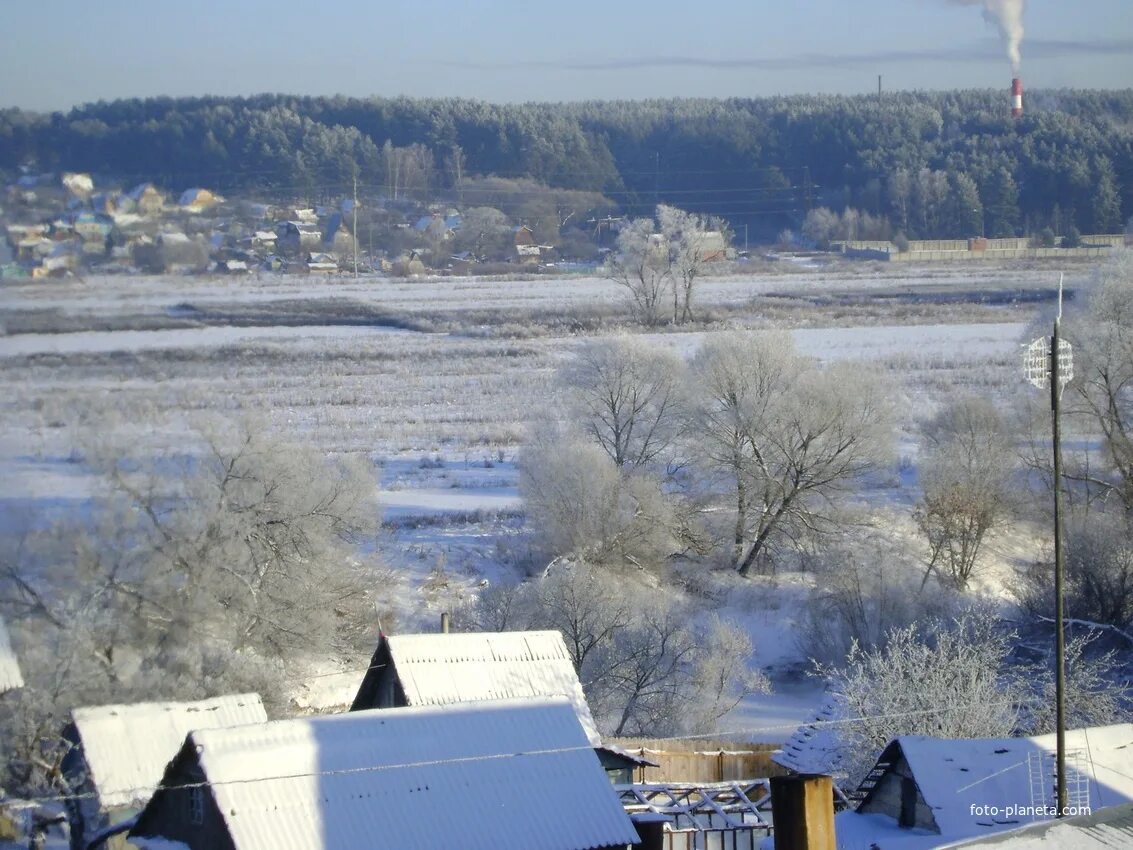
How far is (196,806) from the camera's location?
5.66 m

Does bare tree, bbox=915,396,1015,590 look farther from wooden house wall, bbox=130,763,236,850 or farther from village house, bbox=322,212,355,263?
village house, bbox=322,212,355,263

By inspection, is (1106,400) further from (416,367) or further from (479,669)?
(416,367)

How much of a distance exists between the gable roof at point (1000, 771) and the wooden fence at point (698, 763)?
216 centimetres

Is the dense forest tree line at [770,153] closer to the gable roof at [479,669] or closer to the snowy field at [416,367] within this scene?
the snowy field at [416,367]

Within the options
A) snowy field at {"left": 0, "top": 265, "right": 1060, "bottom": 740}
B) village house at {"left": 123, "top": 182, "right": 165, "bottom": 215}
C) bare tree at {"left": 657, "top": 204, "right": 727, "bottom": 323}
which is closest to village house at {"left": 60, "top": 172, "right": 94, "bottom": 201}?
snowy field at {"left": 0, "top": 265, "right": 1060, "bottom": 740}

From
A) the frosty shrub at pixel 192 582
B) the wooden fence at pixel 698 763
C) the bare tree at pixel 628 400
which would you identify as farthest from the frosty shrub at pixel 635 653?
the bare tree at pixel 628 400

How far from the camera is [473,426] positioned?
2014 centimetres

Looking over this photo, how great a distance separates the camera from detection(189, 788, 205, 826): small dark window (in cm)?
558

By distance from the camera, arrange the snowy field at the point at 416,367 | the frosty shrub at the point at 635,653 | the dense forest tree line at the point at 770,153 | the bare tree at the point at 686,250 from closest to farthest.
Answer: the frosty shrub at the point at 635,653, the snowy field at the point at 416,367, the bare tree at the point at 686,250, the dense forest tree line at the point at 770,153

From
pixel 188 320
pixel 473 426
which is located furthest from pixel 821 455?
pixel 188 320

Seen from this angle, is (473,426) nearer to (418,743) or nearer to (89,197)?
(89,197)

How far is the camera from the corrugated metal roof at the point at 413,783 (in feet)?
17.7

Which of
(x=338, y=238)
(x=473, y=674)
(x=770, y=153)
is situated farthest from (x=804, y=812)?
(x=770, y=153)

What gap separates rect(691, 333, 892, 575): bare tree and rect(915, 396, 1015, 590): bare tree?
2.70 feet
